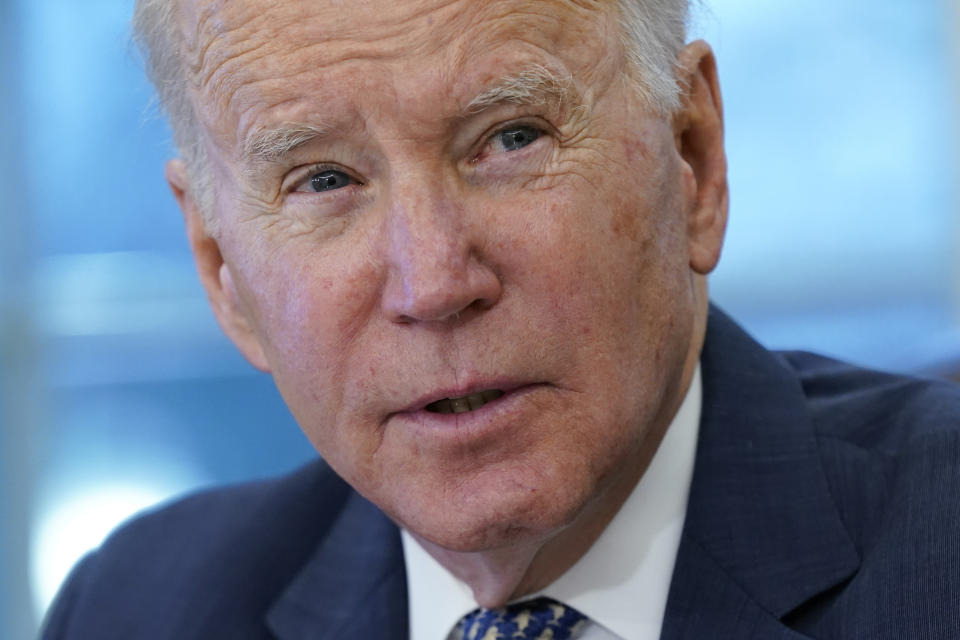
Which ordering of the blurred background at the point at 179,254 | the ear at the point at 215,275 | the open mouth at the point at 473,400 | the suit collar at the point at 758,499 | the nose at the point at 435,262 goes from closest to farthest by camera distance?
the nose at the point at 435,262, the open mouth at the point at 473,400, the suit collar at the point at 758,499, the ear at the point at 215,275, the blurred background at the point at 179,254

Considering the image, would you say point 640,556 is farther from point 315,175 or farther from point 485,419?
point 315,175

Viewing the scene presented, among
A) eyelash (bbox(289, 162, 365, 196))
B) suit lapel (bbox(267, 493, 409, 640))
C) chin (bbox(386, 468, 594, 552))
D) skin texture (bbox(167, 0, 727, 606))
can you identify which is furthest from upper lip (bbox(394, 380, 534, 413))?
suit lapel (bbox(267, 493, 409, 640))

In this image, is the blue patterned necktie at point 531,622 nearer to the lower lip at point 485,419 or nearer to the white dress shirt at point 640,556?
the white dress shirt at point 640,556

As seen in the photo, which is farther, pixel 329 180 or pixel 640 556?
pixel 640 556

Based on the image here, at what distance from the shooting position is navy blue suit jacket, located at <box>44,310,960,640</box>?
1497mm

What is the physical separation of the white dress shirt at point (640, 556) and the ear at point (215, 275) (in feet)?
1.59

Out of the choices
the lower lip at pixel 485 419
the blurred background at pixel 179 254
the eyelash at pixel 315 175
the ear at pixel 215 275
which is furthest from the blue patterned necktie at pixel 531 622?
the blurred background at pixel 179 254

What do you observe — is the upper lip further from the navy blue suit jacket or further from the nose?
the navy blue suit jacket

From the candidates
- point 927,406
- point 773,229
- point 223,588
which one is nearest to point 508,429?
point 927,406

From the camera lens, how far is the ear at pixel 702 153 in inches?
62.2

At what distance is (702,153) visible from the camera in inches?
63.8

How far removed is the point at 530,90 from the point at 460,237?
7.6 inches

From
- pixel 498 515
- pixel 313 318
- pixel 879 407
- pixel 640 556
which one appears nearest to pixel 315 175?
pixel 313 318

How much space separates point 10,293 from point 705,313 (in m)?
3.93
